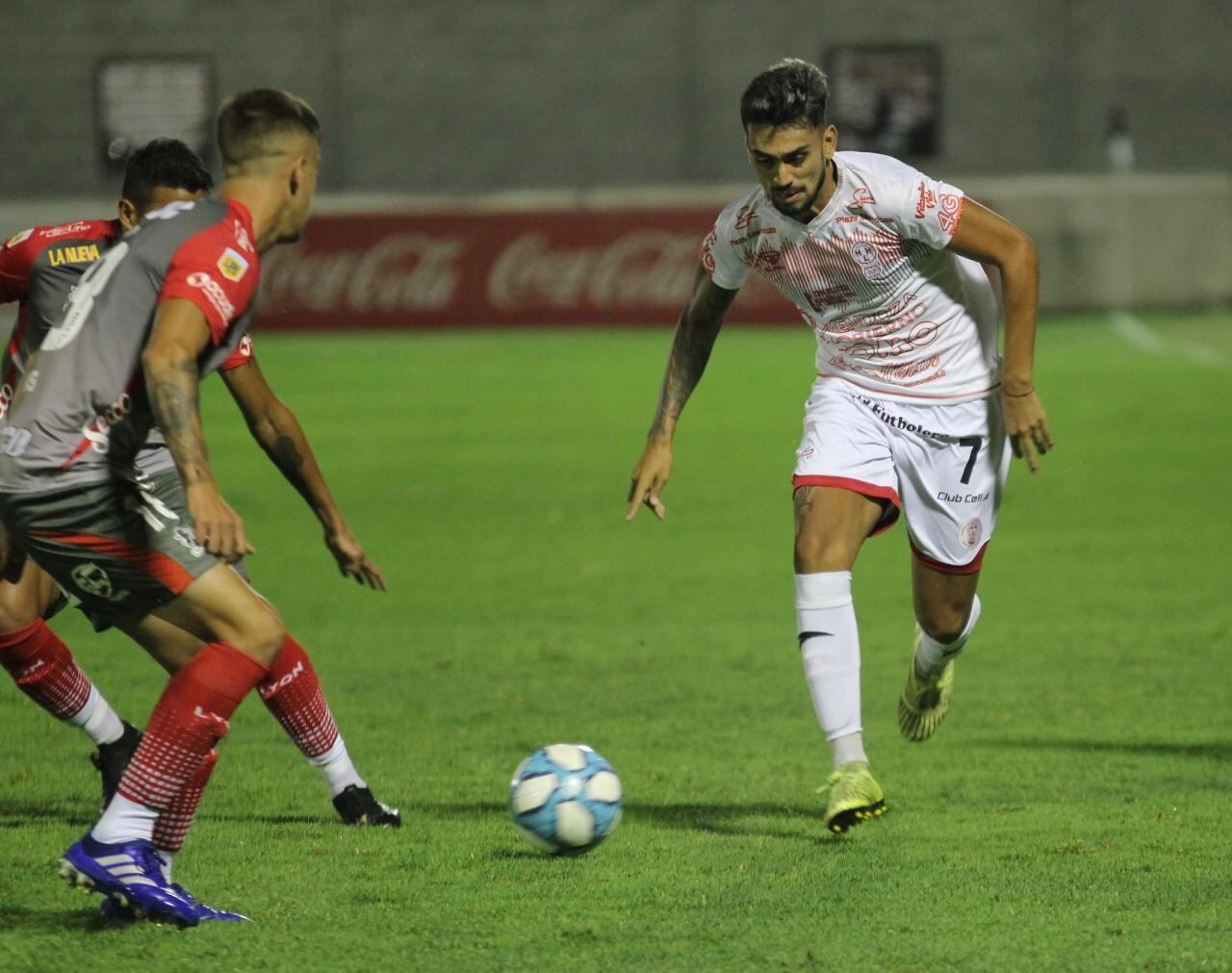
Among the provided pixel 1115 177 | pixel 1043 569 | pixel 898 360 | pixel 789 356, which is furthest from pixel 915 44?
pixel 898 360

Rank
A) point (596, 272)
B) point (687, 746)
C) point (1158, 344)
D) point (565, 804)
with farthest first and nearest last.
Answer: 1. point (596, 272)
2. point (1158, 344)
3. point (687, 746)
4. point (565, 804)

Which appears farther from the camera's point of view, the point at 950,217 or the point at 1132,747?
the point at 1132,747

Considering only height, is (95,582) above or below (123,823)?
above

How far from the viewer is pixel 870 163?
17.8ft

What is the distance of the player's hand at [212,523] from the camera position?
3.89 m

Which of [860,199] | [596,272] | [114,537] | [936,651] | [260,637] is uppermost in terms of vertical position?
[860,199]

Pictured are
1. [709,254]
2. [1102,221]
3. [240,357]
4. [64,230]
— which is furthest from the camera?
[1102,221]

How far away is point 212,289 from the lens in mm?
3941

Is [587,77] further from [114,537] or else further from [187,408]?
[187,408]

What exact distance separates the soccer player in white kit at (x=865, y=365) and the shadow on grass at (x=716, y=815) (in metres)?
0.23

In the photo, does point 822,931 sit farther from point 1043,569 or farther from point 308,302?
point 308,302

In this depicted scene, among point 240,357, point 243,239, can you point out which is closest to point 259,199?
point 243,239

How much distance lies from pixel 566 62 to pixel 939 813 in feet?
95.1

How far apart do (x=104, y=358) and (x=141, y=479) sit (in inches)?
13.2
